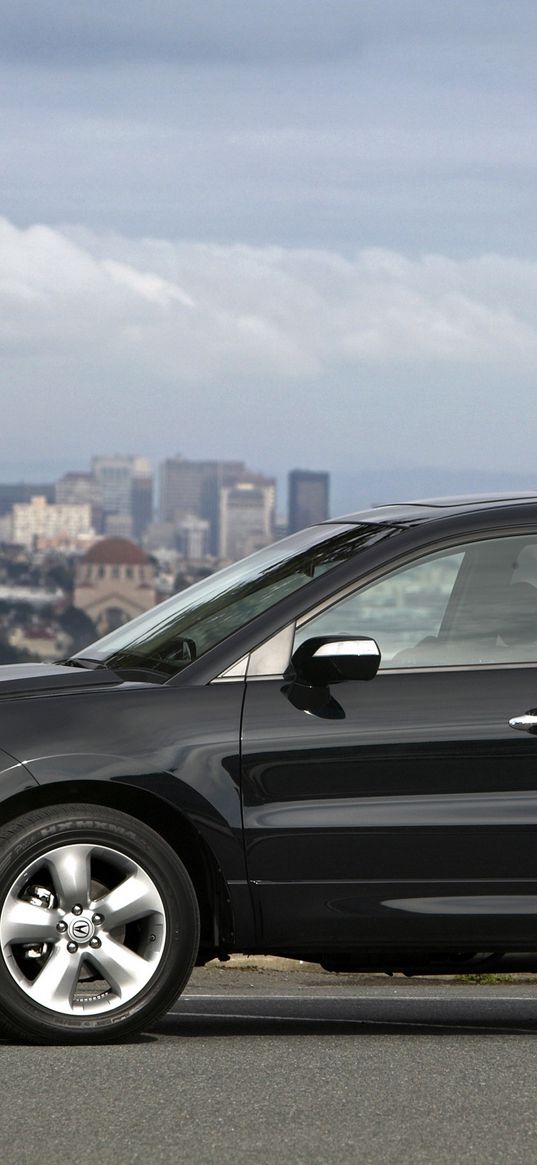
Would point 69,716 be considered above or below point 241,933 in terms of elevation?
above

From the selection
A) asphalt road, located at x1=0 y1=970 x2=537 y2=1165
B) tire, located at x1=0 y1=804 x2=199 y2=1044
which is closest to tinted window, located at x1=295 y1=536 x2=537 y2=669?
tire, located at x1=0 y1=804 x2=199 y2=1044

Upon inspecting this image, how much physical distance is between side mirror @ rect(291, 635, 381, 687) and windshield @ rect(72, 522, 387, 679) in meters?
0.28

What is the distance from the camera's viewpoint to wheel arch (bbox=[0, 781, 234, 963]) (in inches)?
219

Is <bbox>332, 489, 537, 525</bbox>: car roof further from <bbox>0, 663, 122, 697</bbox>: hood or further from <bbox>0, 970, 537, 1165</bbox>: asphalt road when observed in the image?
<bbox>0, 970, 537, 1165</bbox>: asphalt road

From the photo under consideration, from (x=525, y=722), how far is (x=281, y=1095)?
1357 millimetres

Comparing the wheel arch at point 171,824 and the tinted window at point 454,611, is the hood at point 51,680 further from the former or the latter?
the tinted window at point 454,611

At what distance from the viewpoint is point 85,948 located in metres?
5.51

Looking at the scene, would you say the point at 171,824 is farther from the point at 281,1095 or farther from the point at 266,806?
the point at 281,1095

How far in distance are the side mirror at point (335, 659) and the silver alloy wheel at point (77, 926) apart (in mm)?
748

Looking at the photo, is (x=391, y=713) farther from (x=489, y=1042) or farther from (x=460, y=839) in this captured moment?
(x=489, y=1042)

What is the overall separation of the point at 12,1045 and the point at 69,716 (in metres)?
0.98

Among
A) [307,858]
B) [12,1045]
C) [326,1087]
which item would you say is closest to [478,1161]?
[326,1087]

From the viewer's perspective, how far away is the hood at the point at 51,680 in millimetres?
5703

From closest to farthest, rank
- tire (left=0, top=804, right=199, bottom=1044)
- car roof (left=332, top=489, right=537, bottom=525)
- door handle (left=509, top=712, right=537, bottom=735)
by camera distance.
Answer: tire (left=0, top=804, right=199, bottom=1044), door handle (left=509, top=712, right=537, bottom=735), car roof (left=332, top=489, right=537, bottom=525)
